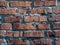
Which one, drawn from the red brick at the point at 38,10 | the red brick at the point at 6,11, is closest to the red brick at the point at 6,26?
the red brick at the point at 6,11

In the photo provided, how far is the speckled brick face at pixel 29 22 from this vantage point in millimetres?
1377

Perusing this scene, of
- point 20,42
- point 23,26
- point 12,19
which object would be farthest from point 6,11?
point 20,42

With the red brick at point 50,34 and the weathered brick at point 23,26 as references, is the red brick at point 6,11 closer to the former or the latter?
the weathered brick at point 23,26

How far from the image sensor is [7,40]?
1.39 meters

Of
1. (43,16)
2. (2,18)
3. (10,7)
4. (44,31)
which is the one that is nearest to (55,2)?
(43,16)

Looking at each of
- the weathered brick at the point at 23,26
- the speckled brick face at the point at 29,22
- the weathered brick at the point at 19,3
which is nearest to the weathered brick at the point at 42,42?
the speckled brick face at the point at 29,22

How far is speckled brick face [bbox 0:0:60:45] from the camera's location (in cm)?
138

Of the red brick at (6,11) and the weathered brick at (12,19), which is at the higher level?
the red brick at (6,11)

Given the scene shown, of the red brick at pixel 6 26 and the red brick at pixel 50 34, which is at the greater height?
the red brick at pixel 6 26

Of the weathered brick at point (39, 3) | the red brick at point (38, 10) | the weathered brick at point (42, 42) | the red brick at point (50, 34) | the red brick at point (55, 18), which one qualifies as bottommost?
the weathered brick at point (42, 42)

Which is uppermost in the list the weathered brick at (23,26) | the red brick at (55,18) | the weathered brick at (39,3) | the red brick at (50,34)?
the weathered brick at (39,3)

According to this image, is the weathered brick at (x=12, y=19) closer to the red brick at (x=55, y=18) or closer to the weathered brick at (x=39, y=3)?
the weathered brick at (x=39, y=3)

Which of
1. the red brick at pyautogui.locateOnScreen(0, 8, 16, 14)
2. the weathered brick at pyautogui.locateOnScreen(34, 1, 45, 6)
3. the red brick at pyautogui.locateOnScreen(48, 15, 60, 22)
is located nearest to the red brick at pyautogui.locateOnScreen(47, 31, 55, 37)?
the red brick at pyautogui.locateOnScreen(48, 15, 60, 22)

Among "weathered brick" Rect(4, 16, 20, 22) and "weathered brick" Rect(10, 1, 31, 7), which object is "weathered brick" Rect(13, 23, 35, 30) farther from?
"weathered brick" Rect(10, 1, 31, 7)
